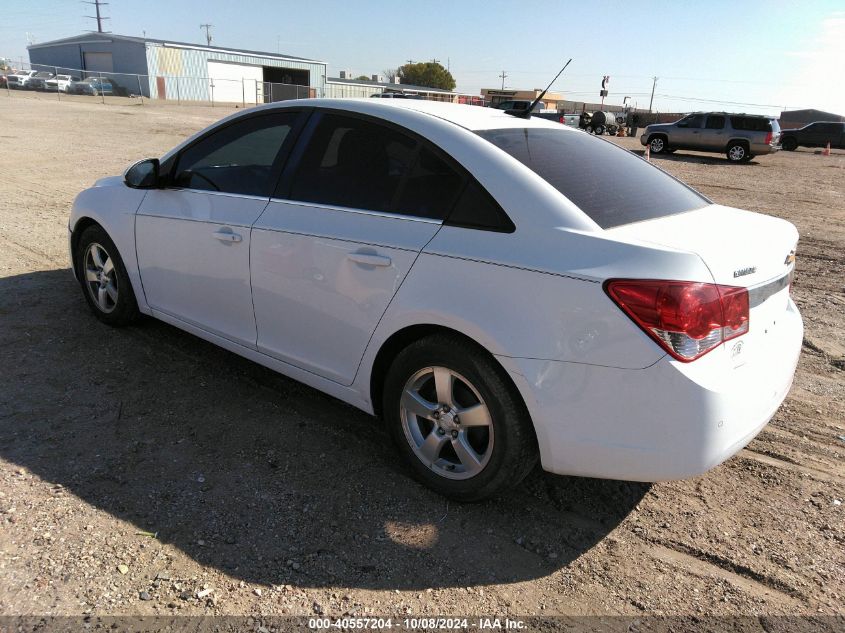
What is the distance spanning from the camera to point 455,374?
2738 mm

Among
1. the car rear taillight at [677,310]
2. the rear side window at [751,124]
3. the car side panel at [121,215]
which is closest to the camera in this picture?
the car rear taillight at [677,310]

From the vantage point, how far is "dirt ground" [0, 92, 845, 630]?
2438mm

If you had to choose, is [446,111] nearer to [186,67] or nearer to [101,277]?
[101,277]

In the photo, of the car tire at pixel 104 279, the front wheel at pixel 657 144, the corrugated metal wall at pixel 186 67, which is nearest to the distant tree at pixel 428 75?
the corrugated metal wall at pixel 186 67

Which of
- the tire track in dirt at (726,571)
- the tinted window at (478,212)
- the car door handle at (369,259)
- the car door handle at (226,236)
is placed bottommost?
the tire track in dirt at (726,571)

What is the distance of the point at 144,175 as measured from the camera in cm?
408

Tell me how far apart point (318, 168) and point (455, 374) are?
1366mm

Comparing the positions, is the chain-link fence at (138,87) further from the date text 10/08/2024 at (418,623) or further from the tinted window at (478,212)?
the date text 10/08/2024 at (418,623)

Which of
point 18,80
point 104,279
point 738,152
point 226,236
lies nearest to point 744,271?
point 226,236

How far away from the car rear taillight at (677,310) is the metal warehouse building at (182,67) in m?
45.6

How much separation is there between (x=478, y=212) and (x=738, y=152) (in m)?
24.8

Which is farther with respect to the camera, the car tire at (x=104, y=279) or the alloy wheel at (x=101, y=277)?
the alloy wheel at (x=101, y=277)

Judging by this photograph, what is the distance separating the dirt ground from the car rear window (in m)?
1.39

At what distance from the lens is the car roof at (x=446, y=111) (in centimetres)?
309
